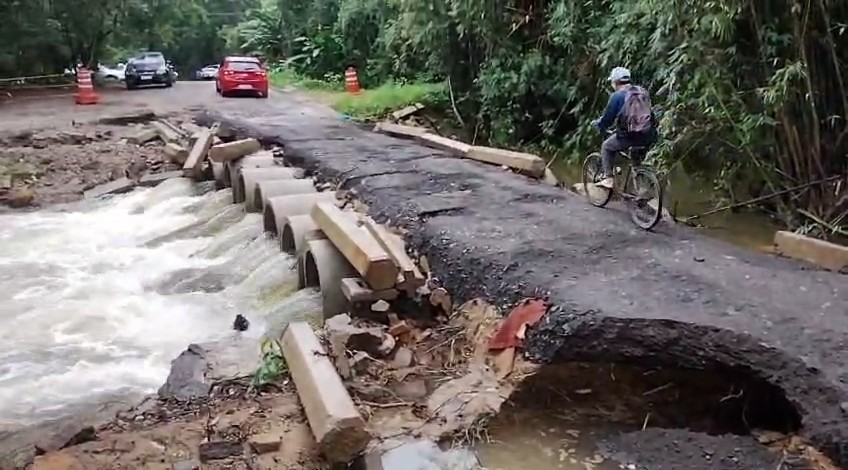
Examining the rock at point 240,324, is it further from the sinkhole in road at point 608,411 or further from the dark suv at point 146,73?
the dark suv at point 146,73

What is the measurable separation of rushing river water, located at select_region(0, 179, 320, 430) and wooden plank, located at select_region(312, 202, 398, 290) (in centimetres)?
71

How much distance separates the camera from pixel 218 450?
454cm

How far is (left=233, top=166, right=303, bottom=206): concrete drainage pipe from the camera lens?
10781mm

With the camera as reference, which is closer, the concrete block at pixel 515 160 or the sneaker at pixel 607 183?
the sneaker at pixel 607 183

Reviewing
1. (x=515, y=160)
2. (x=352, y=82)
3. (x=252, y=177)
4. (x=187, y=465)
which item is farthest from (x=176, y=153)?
(x=187, y=465)

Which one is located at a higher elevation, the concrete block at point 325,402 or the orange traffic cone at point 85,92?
the concrete block at point 325,402

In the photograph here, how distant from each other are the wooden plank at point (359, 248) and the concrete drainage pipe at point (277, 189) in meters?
2.33

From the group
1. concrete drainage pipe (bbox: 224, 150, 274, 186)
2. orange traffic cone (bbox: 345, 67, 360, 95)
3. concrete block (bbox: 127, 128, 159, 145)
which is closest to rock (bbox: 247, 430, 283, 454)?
concrete drainage pipe (bbox: 224, 150, 274, 186)

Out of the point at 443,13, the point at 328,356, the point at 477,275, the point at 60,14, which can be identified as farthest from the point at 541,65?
the point at 60,14

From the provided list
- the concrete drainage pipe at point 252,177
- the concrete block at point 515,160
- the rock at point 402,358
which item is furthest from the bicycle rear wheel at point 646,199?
the concrete drainage pipe at point 252,177

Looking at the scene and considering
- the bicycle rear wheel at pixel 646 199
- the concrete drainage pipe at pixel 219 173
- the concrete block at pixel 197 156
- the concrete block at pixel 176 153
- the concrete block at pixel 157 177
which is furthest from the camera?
the concrete block at pixel 176 153

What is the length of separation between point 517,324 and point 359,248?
1.71 metres

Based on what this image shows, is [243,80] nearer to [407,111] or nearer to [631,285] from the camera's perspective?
[407,111]

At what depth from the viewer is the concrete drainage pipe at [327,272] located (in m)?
6.66
